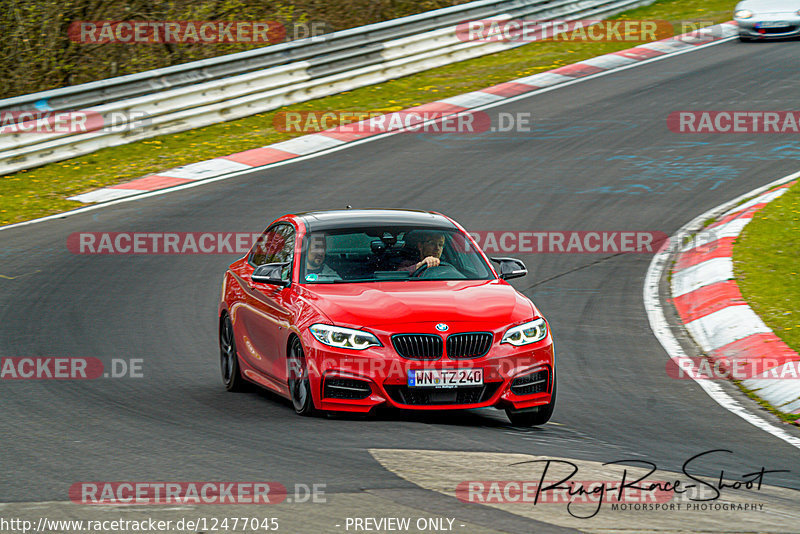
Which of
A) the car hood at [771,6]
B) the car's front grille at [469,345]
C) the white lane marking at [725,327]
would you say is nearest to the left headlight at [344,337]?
the car's front grille at [469,345]

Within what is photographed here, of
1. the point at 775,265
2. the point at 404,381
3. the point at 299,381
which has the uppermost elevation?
the point at 404,381

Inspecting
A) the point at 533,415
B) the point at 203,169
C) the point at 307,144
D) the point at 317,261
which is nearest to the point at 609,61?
the point at 307,144

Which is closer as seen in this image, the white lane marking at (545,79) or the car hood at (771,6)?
the white lane marking at (545,79)

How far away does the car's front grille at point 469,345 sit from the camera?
7531mm

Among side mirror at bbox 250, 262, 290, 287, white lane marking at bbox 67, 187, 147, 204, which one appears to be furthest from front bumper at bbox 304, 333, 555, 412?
white lane marking at bbox 67, 187, 147, 204

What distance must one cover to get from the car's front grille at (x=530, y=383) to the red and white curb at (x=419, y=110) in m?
10.3

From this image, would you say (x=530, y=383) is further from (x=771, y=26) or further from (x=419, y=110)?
(x=771, y=26)

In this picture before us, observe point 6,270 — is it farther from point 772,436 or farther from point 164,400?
point 772,436

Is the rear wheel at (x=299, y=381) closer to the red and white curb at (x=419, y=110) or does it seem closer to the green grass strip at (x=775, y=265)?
the green grass strip at (x=775, y=265)

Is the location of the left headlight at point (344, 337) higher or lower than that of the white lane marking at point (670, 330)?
higher

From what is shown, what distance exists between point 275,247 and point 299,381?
1.72 m

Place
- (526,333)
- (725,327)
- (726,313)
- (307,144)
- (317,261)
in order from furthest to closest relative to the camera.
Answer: (307,144)
(726,313)
(725,327)
(317,261)
(526,333)

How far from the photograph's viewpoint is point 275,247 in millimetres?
9305

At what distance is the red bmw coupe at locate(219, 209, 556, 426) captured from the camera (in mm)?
7520
